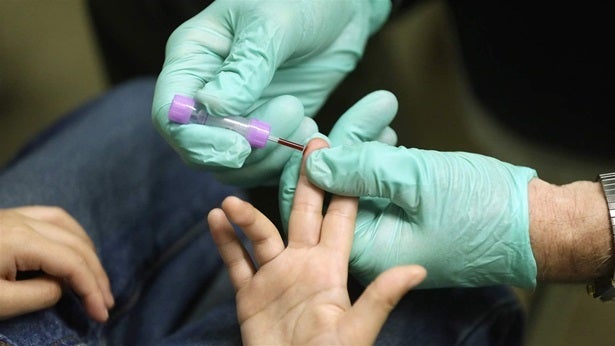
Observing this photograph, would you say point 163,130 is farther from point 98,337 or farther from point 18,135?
point 18,135

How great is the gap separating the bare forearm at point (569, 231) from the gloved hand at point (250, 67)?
30cm

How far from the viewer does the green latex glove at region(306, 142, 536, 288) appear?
72cm

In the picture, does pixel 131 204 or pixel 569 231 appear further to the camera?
pixel 131 204

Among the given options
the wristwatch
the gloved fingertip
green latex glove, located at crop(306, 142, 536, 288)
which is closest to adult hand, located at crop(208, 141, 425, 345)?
green latex glove, located at crop(306, 142, 536, 288)

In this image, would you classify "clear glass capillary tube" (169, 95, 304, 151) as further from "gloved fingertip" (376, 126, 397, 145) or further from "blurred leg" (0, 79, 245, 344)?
"blurred leg" (0, 79, 245, 344)

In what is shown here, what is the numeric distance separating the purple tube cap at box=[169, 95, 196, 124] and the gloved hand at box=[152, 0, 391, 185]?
0.5 inches

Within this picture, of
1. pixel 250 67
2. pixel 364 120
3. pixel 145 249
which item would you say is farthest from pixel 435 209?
pixel 145 249

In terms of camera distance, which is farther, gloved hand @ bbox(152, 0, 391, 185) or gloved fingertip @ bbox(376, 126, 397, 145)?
gloved fingertip @ bbox(376, 126, 397, 145)

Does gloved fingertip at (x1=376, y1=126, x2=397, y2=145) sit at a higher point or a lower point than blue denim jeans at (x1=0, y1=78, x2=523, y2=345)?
higher

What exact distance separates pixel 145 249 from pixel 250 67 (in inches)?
14.0

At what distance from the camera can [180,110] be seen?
28.5 inches

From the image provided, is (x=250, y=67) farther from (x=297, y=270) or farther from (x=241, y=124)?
(x=297, y=270)

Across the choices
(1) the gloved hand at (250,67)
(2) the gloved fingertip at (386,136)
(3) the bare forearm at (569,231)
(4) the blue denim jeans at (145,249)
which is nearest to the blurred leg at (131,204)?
(4) the blue denim jeans at (145,249)

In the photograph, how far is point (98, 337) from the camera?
0.83 metres
